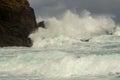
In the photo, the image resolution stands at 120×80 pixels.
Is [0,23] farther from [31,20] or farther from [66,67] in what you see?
[66,67]

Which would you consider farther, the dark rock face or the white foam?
the dark rock face

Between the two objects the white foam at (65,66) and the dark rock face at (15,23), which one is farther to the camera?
the dark rock face at (15,23)

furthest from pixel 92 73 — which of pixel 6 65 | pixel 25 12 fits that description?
pixel 25 12

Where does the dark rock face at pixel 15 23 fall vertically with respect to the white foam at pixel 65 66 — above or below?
above

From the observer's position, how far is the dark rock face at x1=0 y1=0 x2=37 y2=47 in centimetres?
4738

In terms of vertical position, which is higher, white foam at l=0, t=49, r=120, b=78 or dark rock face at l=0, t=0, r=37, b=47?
dark rock face at l=0, t=0, r=37, b=47

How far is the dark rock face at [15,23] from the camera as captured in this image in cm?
4738

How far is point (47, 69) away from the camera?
68.0ft

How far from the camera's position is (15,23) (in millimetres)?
49562

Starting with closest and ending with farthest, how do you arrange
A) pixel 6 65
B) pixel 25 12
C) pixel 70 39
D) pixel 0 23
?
1. pixel 6 65
2. pixel 0 23
3. pixel 25 12
4. pixel 70 39

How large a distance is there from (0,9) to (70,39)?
11.0 meters

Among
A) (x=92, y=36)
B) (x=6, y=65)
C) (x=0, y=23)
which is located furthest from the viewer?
(x=92, y=36)

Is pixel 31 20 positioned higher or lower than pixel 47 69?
higher

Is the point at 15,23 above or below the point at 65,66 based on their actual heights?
above
